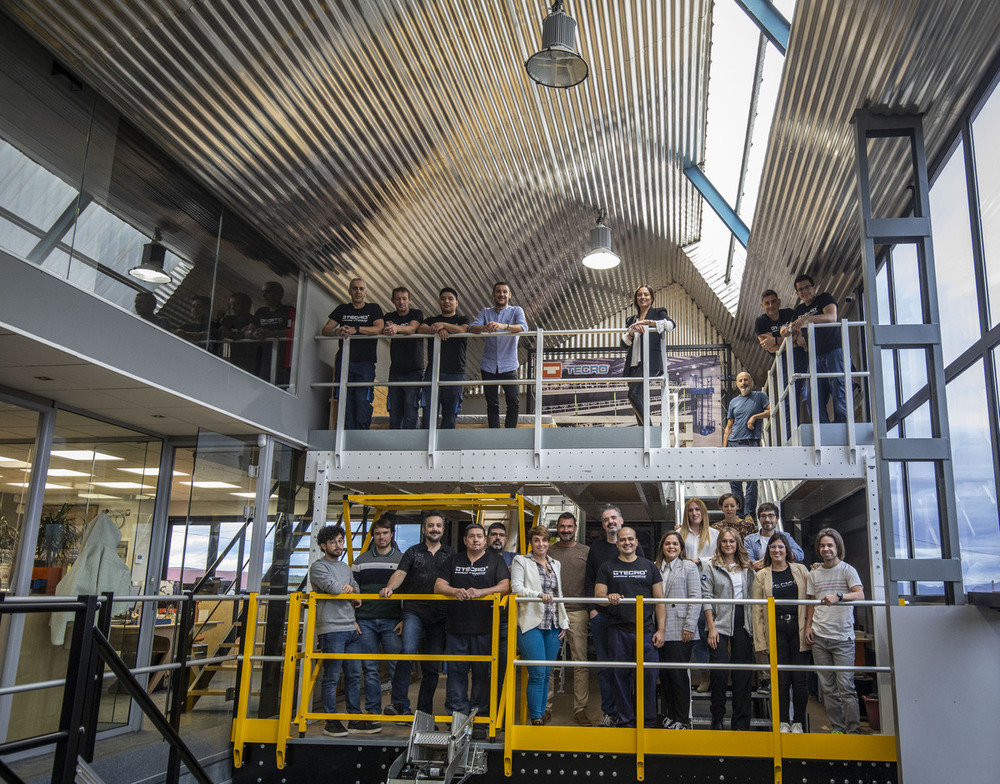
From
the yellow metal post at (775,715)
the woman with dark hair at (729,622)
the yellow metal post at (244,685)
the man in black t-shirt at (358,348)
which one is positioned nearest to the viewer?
the yellow metal post at (775,715)

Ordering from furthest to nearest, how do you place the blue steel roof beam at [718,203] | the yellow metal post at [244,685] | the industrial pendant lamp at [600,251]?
the blue steel roof beam at [718,203], the industrial pendant lamp at [600,251], the yellow metal post at [244,685]

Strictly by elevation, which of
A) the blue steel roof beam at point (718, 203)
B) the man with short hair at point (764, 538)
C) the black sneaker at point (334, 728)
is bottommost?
the black sneaker at point (334, 728)

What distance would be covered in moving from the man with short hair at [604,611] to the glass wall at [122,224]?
3.85 metres

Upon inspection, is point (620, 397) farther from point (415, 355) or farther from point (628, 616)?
point (628, 616)

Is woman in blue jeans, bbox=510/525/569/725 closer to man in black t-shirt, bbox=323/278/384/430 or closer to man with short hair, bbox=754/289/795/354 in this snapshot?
man in black t-shirt, bbox=323/278/384/430

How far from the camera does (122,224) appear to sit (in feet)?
21.8

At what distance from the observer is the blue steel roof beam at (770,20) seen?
813 cm

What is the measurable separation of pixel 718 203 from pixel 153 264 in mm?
9131

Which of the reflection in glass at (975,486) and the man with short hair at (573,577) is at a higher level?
the reflection in glass at (975,486)

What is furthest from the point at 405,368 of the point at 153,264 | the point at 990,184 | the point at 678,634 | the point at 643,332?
the point at 990,184

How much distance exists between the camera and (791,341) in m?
8.95

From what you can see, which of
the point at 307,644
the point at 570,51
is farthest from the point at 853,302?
the point at 307,644

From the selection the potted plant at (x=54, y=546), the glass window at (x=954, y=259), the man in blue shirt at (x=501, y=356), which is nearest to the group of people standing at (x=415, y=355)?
the man in blue shirt at (x=501, y=356)

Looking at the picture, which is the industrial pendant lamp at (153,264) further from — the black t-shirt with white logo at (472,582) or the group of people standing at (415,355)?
the black t-shirt with white logo at (472,582)
